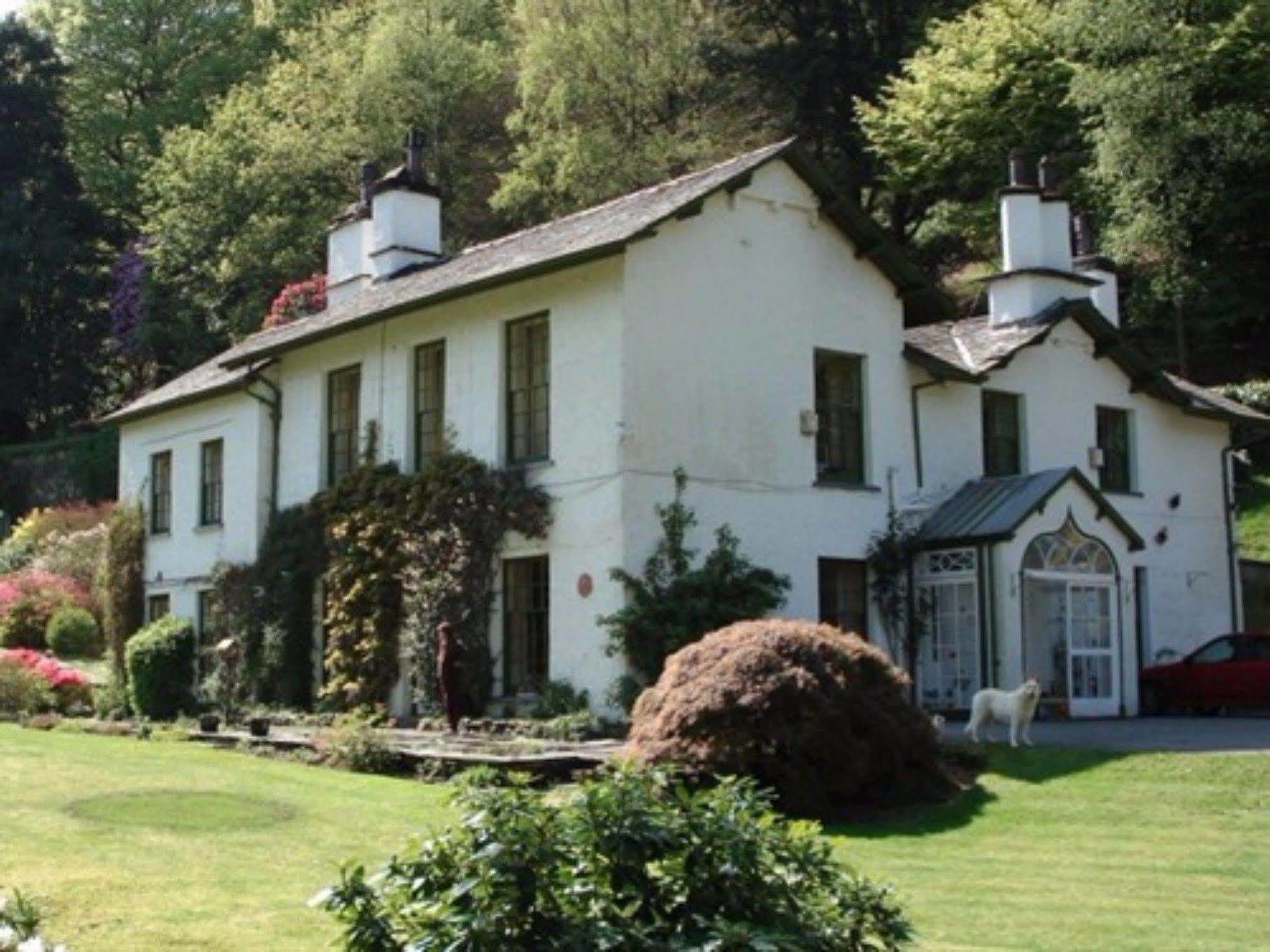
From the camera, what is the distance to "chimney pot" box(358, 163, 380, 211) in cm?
3225

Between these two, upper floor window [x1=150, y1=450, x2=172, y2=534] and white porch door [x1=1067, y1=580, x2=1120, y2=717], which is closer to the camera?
white porch door [x1=1067, y1=580, x2=1120, y2=717]

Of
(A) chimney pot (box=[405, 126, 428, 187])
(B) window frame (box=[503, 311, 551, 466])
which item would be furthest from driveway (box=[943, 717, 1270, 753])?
(A) chimney pot (box=[405, 126, 428, 187])

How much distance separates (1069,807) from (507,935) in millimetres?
10365

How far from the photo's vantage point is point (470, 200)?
2072 inches

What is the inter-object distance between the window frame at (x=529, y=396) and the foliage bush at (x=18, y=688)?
30.3 feet

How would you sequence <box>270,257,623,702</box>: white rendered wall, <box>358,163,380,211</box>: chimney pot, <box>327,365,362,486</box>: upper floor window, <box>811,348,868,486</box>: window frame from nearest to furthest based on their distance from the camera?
1. <box>270,257,623,702</box>: white rendered wall
2. <box>811,348,868,486</box>: window frame
3. <box>327,365,362,486</box>: upper floor window
4. <box>358,163,380,211</box>: chimney pot

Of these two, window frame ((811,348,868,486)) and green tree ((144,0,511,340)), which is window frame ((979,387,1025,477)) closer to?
window frame ((811,348,868,486))

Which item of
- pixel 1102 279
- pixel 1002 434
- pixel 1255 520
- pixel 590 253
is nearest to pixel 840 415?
pixel 1002 434

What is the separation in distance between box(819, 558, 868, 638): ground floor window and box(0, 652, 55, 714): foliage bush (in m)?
12.7

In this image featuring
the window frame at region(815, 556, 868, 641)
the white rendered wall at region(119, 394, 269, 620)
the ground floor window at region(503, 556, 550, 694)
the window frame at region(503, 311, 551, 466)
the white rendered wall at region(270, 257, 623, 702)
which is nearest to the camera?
the white rendered wall at region(270, 257, 623, 702)

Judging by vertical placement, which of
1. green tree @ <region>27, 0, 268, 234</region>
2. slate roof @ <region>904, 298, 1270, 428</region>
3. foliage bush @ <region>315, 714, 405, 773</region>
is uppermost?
green tree @ <region>27, 0, 268, 234</region>

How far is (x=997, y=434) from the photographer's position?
27984 mm

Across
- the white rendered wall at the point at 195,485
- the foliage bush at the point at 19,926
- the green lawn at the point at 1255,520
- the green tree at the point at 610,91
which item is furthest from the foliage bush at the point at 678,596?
the green tree at the point at 610,91

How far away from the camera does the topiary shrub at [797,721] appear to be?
16.0 meters
